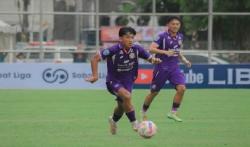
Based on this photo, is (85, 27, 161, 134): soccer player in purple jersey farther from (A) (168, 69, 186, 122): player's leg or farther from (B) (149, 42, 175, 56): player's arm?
(A) (168, 69, 186, 122): player's leg

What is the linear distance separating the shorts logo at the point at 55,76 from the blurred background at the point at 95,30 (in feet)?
6.48

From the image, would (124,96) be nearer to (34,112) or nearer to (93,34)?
(34,112)

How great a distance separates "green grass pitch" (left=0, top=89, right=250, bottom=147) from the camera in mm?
12656

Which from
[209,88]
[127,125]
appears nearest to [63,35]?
[209,88]

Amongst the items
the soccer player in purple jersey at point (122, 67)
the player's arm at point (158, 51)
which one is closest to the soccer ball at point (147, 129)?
the soccer player in purple jersey at point (122, 67)

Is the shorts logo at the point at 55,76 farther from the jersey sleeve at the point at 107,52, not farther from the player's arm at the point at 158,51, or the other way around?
the jersey sleeve at the point at 107,52

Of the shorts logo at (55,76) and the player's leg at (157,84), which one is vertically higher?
the player's leg at (157,84)

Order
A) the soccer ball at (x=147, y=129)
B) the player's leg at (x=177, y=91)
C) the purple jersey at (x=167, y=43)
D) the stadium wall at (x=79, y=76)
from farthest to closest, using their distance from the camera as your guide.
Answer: the stadium wall at (x=79, y=76)
the purple jersey at (x=167, y=43)
the player's leg at (x=177, y=91)
the soccer ball at (x=147, y=129)

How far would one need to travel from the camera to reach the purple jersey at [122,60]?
13.5 metres

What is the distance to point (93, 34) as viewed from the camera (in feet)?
109

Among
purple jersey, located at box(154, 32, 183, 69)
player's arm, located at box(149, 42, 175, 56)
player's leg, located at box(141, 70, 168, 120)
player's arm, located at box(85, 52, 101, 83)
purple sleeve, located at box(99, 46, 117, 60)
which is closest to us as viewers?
player's arm, located at box(85, 52, 101, 83)

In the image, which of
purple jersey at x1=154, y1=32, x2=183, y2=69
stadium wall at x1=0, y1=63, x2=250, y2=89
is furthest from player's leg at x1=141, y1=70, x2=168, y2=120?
stadium wall at x1=0, y1=63, x2=250, y2=89

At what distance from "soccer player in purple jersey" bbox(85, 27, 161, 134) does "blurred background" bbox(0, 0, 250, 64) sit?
17.0 meters

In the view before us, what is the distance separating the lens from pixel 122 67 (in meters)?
13.7
